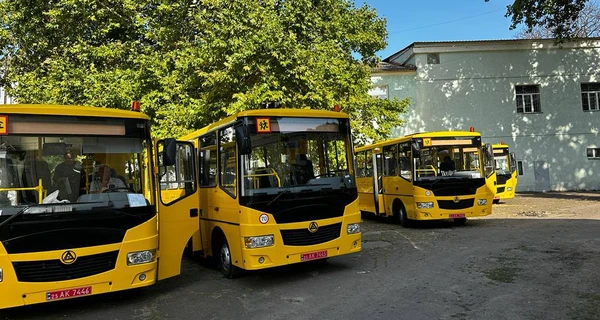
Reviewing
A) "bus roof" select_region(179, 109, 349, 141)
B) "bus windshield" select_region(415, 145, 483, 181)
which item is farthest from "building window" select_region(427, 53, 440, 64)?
"bus roof" select_region(179, 109, 349, 141)

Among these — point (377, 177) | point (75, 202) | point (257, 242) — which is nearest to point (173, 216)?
point (257, 242)

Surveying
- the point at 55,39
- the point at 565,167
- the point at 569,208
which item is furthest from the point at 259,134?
the point at 565,167

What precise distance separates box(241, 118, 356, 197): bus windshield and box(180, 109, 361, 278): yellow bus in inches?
0.6

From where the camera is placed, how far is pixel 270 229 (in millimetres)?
6812

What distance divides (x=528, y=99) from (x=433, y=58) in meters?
6.96

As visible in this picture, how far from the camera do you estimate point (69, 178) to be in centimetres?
580

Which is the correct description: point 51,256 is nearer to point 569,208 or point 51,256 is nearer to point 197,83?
point 197,83

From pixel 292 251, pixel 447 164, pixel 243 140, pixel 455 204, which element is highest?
pixel 243 140

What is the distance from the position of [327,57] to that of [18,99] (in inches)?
417

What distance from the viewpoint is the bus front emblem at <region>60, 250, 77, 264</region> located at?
17.8 feet

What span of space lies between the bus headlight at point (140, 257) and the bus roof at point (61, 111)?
1885 mm

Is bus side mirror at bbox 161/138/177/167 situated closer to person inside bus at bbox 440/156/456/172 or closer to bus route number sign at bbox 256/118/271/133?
bus route number sign at bbox 256/118/271/133

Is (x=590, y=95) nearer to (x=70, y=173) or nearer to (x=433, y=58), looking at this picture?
(x=433, y=58)

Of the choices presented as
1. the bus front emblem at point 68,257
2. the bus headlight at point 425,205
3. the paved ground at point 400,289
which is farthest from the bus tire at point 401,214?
the bus front emblem at point 68,257
